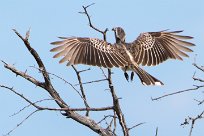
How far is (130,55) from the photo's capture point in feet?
24.5

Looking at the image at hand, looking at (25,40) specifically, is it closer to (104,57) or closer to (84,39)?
(104,57)

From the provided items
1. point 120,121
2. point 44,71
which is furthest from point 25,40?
point 120,121

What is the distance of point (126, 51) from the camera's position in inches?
295

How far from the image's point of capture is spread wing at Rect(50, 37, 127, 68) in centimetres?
706

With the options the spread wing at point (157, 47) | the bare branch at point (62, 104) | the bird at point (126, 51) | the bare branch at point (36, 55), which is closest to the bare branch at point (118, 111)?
the bare branch at point (62, 104)

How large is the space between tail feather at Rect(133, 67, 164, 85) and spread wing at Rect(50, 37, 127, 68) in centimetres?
23

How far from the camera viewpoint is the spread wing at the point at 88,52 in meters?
7.06

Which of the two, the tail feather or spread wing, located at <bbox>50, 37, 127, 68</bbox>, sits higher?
spread wing, located at <bbox>50, 37, 127, 68</bbox>

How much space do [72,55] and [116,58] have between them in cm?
61

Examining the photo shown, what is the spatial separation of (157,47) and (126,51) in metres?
1.11

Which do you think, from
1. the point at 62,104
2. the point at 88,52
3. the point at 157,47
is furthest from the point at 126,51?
the point at 62,104

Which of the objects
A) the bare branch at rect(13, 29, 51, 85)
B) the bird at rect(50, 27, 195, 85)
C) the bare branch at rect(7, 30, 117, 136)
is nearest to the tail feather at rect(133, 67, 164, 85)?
the bird at rect(50, 27, 195, 85)

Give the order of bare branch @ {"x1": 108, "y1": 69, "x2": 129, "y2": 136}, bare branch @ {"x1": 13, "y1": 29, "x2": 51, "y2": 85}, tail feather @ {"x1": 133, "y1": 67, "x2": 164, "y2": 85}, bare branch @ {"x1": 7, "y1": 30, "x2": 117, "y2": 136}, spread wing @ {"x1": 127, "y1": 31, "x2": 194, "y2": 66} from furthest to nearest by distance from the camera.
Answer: spread wing @ {"x1": 127, "y1": 31, "x2": 194, "y2": 66}
tail feather @ {"x1": 133, "y1": 67, "x2": 164, "y2": 85}
bare branch @ {"x1": 7, "y1": 30, "x2": 117, "y2": 136}
bare branch @ {"x1": 13, "y1": 29, "x2": 51, "y2": 85}
bare branch @ {"x1": 108, "y1": 69, "x2": 129, "y2": 136}

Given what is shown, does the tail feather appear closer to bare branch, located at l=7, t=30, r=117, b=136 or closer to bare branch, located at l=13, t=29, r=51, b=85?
bare branch, located at l=7, t=30, r=117, b=136
